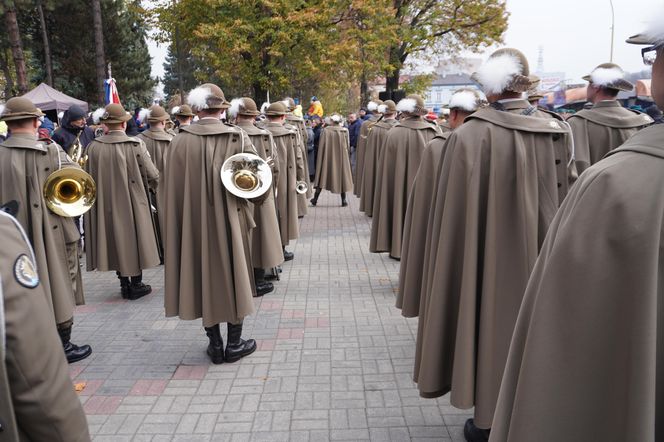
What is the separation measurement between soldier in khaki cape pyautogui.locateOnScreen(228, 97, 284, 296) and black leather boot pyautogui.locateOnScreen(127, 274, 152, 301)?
1.43 m

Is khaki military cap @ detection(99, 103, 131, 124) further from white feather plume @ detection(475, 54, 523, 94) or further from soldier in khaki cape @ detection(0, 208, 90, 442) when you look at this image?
soldier in khaki cape @ detection(0, 208, 90, 442)

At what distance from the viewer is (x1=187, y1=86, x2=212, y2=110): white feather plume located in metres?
4.65

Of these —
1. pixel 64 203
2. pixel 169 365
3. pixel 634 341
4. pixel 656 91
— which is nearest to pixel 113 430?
pixel 169 365

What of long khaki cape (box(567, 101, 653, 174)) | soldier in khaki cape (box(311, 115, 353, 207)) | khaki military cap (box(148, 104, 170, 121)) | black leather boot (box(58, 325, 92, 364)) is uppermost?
khaki military cap (box(148, 104, 170, 121))

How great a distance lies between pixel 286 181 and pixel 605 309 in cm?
693

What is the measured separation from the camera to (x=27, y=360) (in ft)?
4.96

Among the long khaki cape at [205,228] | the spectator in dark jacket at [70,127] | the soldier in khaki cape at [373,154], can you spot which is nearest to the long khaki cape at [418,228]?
the long khaki cape at [205,228]

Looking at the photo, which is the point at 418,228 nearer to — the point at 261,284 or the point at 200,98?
the point at 200,98

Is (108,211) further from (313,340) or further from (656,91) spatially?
(656,91)

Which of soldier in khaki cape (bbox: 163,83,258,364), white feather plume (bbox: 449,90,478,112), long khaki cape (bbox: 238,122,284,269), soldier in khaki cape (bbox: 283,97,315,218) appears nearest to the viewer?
soldier in khaki cape (bbox: 163,83,258,364)

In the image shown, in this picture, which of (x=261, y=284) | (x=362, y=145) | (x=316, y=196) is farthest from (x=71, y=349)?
(x=362, y=145)

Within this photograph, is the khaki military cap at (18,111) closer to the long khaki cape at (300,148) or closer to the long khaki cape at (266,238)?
the long khaki cape at (266,238)

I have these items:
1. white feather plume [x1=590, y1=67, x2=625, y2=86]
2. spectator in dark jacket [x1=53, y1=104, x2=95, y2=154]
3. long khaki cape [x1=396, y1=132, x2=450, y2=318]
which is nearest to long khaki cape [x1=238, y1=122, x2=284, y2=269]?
long khaki cape [x1=396, y1=132, x2=450, y2=318]

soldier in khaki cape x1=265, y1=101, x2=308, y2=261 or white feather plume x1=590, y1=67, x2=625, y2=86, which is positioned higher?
white feather plume x1=590, y1=67, x2=625, y2=86
